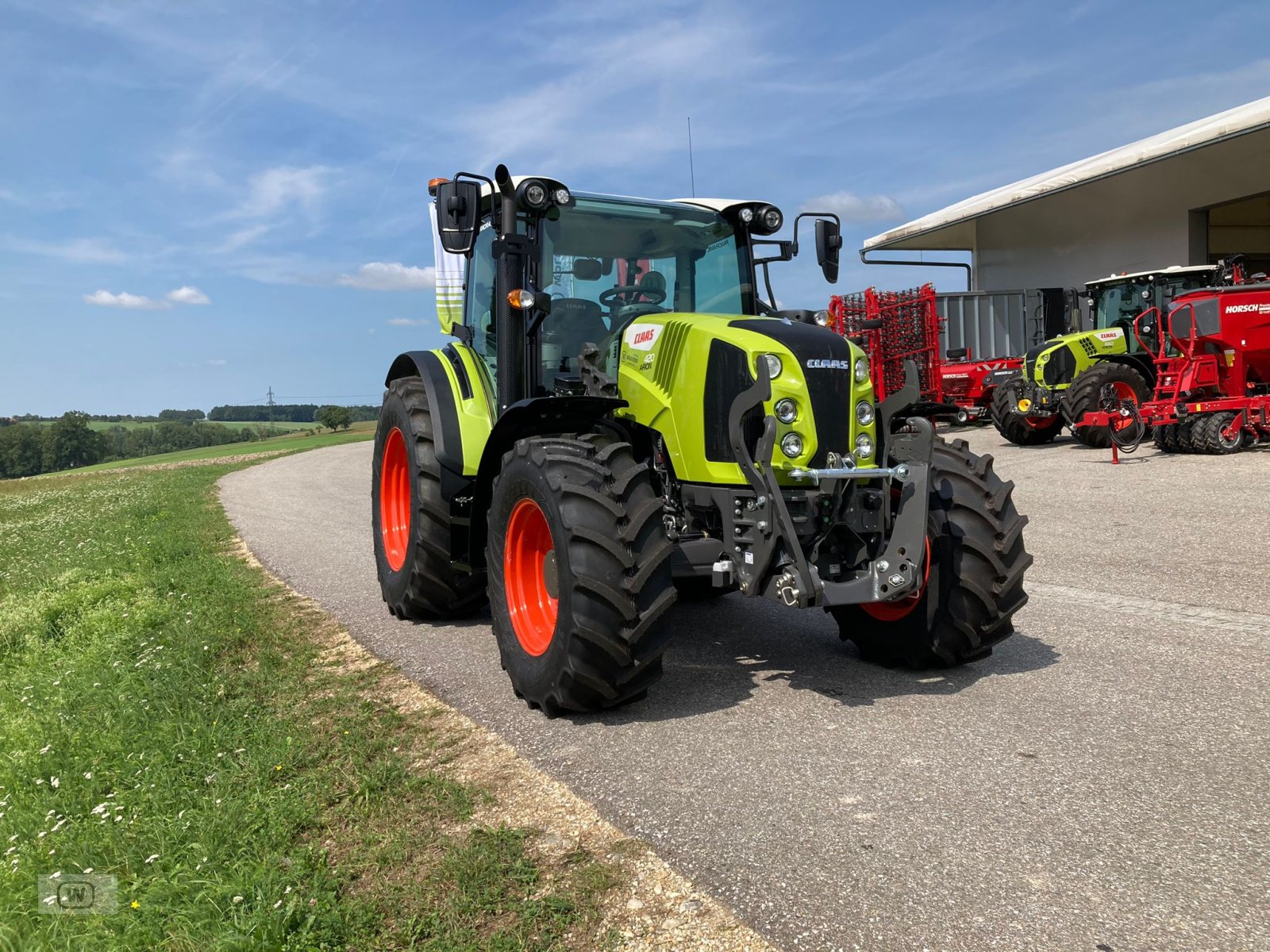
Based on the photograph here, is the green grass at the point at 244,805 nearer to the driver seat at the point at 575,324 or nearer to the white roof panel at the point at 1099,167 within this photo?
the driver seat at the point at 575,324

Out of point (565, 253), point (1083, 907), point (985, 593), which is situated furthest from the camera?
point (565, 253)

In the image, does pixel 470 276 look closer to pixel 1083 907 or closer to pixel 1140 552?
pixel 1083 907

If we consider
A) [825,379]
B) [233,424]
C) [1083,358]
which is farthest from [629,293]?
[233,424]

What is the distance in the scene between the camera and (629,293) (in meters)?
5.53

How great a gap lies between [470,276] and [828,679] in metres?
3.49

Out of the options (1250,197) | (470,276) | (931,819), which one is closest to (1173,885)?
(931,819)

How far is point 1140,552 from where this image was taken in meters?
7.70

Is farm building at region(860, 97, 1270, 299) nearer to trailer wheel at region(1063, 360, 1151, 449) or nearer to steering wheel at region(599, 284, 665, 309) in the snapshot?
trailer wheel at region(1063, 360, 1151, 449)

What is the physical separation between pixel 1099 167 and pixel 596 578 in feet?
67.7

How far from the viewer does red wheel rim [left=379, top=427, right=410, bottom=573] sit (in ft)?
22.8

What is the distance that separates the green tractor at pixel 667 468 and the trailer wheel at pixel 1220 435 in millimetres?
9347

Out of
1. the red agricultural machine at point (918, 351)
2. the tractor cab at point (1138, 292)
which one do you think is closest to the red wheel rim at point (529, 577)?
the tractor cab at point (1138, 292)

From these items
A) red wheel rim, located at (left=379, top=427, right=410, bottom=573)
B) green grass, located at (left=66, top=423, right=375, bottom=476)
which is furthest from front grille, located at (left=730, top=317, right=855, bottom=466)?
green grass, located at (left=66, top=423, right=375, bottom=476)

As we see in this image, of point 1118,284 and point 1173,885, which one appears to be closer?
point 1173,885
